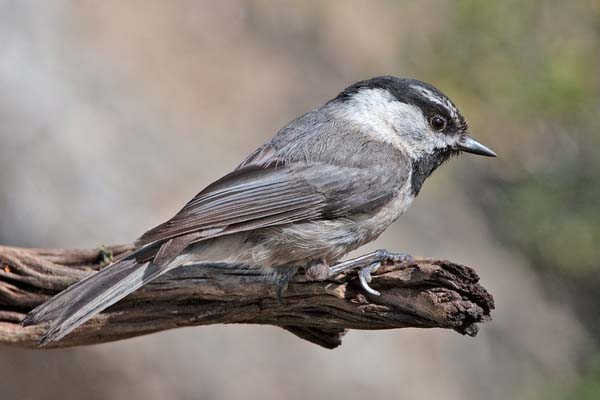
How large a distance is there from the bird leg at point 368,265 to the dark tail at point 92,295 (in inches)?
28.2

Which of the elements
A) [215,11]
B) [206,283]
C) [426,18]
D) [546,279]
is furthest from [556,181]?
[206,283]

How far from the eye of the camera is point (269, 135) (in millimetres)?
7773

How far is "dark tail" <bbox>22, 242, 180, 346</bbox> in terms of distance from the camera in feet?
10.5

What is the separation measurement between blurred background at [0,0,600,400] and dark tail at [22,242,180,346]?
2.49m

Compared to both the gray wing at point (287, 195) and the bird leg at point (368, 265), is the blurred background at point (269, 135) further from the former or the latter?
the bird leg at point (368, 265)

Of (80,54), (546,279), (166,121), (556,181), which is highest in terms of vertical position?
(80,54)

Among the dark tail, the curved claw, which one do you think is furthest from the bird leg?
the dark tail

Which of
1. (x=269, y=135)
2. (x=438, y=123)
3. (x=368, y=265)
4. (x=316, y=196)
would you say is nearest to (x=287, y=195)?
(x=316, y=196)

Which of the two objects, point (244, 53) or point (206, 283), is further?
point (244, 53)

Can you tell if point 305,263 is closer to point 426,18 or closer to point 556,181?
point 556,181

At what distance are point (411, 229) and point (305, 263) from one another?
3735 mm

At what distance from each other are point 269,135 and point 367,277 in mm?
4496

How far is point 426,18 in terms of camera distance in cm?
832

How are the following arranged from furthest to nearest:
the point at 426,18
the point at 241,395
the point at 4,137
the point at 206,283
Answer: the point at 426,18 < the point at 4,137 < the point at 241,395 < the point at 206,283
